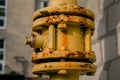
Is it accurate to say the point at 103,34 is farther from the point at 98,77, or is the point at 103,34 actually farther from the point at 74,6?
the point at 74,6

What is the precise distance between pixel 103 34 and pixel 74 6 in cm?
36

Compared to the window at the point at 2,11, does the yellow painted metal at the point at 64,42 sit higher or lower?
lower

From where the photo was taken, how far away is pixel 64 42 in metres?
1.02

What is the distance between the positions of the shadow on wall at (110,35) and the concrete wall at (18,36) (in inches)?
302

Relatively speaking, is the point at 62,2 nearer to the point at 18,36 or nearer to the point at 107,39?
the point at 107,39

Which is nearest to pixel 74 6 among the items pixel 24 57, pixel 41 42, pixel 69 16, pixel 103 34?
pixel 69 16

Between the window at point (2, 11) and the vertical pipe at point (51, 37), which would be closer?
the vertical pipe at point (51, 37)

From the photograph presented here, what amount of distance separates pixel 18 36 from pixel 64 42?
833 cm

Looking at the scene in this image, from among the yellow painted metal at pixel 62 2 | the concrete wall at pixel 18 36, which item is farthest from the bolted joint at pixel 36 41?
the concrete wall at pixel 18 36

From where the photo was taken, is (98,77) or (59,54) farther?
(98,77)

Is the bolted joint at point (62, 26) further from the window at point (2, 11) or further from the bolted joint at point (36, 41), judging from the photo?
the window at point (2, 11)

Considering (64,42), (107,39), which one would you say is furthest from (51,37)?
(107,39)

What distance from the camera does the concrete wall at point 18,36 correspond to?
29.4 feet

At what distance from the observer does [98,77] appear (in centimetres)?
134
